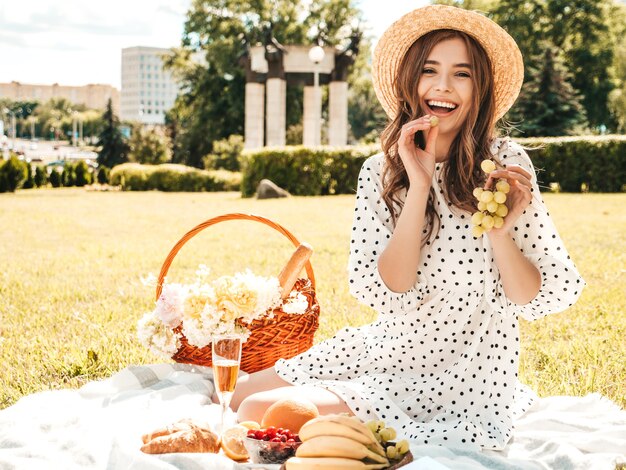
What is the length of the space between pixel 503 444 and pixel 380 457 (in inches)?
31.6

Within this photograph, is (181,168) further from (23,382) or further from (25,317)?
(23,382)

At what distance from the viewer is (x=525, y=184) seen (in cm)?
267

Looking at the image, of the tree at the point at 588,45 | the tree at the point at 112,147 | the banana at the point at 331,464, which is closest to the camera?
the banana at the point at 331,464

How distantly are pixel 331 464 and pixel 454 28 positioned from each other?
187 centimetres

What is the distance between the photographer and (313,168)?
62.6 feet

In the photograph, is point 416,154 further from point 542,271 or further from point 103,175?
point 103,175

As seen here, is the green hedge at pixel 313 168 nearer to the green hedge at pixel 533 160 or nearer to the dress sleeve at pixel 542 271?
the green hedge at pixel 533 160

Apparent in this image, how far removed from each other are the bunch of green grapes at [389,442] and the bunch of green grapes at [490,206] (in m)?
0.78

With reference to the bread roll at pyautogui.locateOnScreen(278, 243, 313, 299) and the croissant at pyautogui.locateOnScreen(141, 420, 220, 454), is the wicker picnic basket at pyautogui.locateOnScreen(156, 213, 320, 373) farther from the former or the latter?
the croissant at pyautogui.locateOnScreen(141, 420, 220, 454)

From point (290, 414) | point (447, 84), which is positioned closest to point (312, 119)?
point (447, 84)

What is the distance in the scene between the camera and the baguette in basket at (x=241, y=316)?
11.3 ft

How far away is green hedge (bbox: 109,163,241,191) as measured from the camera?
25.4 meters

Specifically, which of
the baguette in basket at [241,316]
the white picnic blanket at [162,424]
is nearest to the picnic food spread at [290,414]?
the white picnic blanket at [162,424]

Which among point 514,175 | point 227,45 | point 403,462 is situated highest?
point 227,45
